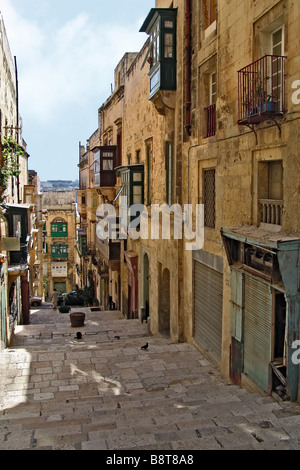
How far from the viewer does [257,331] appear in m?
7.57

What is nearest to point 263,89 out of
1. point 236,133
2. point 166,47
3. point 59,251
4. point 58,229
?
point 236,133

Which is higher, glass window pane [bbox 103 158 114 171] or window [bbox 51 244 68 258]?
glass window pane [bbox 103 158 114 171]

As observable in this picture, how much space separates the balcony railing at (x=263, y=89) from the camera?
6.71 m

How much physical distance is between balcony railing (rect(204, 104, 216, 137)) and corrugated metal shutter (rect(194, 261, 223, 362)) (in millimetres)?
2946

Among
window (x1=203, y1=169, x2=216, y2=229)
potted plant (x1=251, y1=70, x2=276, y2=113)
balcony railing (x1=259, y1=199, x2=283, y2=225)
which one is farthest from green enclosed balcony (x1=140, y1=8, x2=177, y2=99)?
balcony railing (x1=259, y1=199, x2=283, y2=225)

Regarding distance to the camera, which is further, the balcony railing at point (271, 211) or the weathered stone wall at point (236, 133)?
the balcony railing at point (271, 211)

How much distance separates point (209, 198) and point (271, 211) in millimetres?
Result: 3086

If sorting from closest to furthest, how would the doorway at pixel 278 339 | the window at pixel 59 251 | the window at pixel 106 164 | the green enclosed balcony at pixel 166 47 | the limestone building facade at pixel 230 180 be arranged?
the limestone building facade at pixel 230 180
the doorway at pixel 278 339
the green enclosed balcony at pixel 166 47
the window at pixel 106 164
the window at pixel 59 251

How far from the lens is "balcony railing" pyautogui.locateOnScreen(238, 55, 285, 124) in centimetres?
671

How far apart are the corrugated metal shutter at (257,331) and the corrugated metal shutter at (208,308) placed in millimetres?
1567

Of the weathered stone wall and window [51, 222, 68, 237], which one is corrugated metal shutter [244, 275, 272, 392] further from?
window [51, 222, 68, 237]

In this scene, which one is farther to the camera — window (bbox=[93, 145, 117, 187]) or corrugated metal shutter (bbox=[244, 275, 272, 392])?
window (bbox=[93, 145, 117, 187])

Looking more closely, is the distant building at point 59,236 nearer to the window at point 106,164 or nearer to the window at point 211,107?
the window at point 106,164

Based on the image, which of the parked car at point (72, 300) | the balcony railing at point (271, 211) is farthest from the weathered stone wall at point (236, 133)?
the parked car at point (72, 300)
